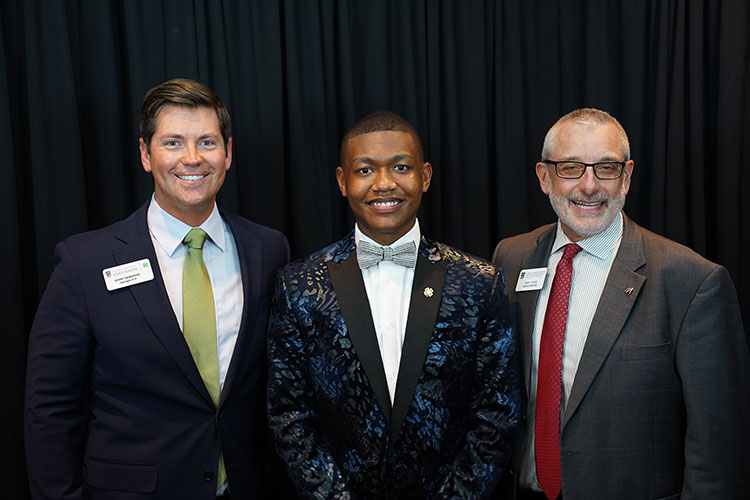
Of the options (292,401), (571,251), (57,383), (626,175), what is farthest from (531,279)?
(57,383)

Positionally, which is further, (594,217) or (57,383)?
(594,217)

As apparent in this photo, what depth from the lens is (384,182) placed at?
2.15 meters

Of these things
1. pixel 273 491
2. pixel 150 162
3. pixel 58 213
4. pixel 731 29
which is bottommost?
pixel 273 491

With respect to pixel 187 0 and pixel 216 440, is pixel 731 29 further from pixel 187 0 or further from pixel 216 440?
pixel 216 440

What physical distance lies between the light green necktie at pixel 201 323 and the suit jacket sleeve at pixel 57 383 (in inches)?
12.8

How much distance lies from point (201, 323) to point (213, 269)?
0.22 m

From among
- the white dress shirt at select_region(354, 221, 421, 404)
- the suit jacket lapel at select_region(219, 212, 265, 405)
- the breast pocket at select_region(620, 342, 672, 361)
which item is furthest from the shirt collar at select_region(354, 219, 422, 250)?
the breast pocket at select_region(620, 342, 672, 361)

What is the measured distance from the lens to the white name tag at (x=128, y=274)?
7.22ft

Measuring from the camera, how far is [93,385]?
2256 mm

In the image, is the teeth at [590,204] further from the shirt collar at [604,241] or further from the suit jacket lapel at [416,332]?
the suit jacket lapel at [416,332]

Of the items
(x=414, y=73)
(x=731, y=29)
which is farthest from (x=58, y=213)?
(x=731, y=29)

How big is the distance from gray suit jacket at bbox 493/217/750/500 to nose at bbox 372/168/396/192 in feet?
2.75

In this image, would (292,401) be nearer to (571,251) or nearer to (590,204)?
(571,251)

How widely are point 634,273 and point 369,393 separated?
39.3 inches
